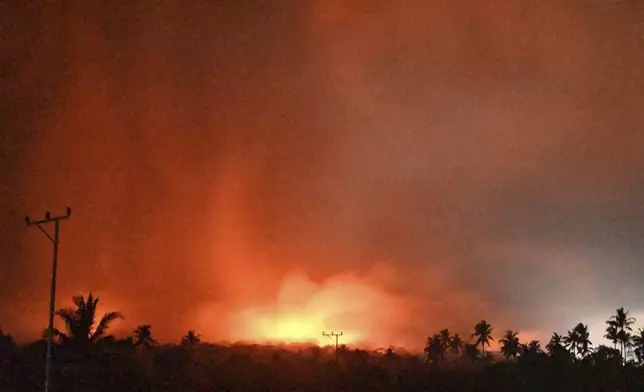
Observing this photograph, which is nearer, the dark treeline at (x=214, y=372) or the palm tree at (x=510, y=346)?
the dark treeline at (x=214, y=372)

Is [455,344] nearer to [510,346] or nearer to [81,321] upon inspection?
[510,346]

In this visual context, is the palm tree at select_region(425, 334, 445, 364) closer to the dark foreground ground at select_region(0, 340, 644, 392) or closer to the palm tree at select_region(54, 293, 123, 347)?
the dark foreground ground at select_region(0, 340, 644, 392)

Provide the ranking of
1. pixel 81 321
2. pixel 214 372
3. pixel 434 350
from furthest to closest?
pixel 434 350 → pixel 214 372 → pixel 81 321

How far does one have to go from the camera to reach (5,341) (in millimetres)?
48719

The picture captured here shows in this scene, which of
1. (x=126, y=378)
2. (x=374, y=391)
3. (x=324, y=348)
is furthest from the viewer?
(x=324, y=348)

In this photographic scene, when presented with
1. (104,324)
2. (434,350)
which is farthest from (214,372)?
(434,350)

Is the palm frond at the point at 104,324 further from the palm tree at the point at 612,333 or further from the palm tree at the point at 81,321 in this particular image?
the palm tree at the point at 612,333

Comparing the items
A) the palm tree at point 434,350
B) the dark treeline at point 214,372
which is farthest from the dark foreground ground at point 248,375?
the palm tree at point 434,350

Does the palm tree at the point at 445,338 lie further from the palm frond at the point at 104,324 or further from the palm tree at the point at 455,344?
the palm frond at the point at 104,324

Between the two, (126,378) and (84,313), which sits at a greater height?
(84,313)

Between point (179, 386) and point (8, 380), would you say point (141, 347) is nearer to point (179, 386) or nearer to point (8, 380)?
point (179, 386)

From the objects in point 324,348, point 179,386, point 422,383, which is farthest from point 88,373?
point 324,348

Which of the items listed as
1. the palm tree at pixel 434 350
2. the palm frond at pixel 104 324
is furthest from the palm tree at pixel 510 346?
the palm frond at pixel 104 324

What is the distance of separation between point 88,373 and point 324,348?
9462 centimetres
